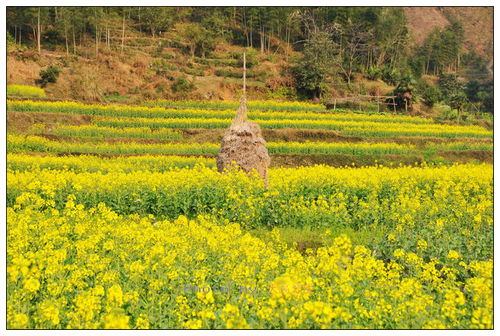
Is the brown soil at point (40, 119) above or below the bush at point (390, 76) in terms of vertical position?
below

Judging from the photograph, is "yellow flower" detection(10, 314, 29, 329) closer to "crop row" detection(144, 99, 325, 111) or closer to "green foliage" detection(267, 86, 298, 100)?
"crop row" detection(144, 99, 325, 111)

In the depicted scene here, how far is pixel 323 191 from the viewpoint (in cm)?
1088

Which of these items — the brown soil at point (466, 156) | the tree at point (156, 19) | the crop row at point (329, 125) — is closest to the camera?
the brown soil at point (466, 156)

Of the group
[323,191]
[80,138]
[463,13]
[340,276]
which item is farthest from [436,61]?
[340,276]

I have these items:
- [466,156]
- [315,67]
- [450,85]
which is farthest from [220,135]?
[450,85]

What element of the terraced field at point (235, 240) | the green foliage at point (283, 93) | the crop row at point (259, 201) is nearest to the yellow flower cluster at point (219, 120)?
the terraced field at point (235, 240)

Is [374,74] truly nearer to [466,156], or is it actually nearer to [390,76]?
[390,76]

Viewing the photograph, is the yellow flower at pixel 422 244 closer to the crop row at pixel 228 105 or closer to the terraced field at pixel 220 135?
the terraced field at pixel 220 135

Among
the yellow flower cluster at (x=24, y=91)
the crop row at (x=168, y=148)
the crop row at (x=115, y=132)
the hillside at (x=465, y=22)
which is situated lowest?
the crop row at (x=168, y=148)

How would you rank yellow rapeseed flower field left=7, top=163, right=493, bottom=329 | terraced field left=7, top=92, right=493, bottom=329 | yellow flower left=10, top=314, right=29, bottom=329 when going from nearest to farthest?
yellow flower left=10, top=314, right=29, bottom=329 < yellow rapeseed flower field left=7, top=163, right=493, bottom=329 < terraced field left=7, top=92, right=493, bottom=329

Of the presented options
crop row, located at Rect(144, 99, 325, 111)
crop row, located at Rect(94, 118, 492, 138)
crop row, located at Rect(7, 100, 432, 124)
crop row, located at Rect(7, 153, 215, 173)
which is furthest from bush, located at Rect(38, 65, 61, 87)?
crop row, located at Rect(7, 153, 215, 173)

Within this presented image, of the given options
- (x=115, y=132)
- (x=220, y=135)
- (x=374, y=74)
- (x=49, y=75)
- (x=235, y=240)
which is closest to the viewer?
(x=235, y=240)

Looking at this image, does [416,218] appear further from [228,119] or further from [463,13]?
[463,13]

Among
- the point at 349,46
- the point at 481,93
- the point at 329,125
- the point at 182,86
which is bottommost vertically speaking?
the point at 329,125
